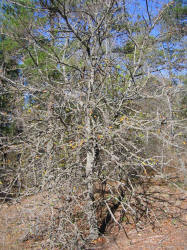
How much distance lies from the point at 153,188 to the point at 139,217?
1.71m

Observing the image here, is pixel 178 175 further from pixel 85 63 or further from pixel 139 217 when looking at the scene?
pixel 85 63

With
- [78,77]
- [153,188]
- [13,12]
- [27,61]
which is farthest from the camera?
[27,61]

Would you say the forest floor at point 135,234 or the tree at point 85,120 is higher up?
the tree at point 85,120

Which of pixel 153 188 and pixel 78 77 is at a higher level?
pixel 78 77

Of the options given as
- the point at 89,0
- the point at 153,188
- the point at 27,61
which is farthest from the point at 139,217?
the point at 27,61

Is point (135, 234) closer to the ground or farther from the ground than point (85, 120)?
closer to the ground

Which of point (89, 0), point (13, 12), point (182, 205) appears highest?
point (13, 12)

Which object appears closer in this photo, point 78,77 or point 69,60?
point 78,77

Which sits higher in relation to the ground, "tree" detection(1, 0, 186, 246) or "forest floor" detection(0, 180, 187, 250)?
"tree" detection(1, 0, 186, 246)

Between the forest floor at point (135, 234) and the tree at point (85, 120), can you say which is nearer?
the tree at point (85, 120)

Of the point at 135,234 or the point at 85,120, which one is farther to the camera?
the point at 135,234

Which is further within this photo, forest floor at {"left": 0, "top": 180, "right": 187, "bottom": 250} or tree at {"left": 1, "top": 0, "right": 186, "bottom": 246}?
forest floor at {"left": 0, "top": 180, "right": 187, "bottom": 250}

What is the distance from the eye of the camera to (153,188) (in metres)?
7.59

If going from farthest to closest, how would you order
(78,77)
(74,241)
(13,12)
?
(13,12), (78,77), (74,241)
